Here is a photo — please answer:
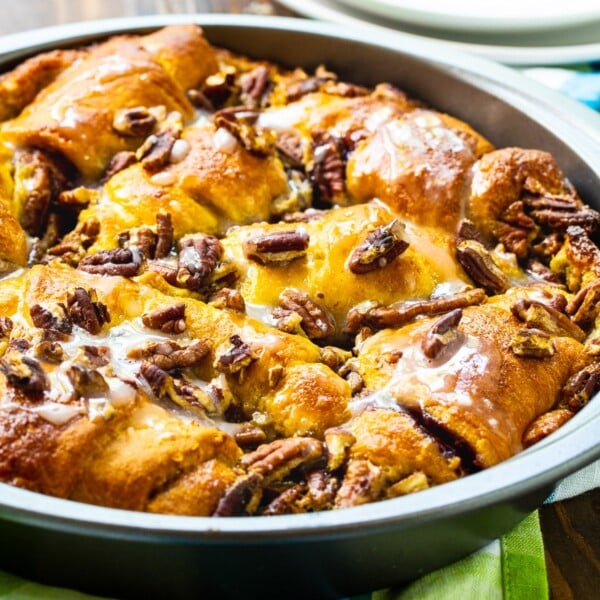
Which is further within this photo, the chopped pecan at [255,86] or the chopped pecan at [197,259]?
the chopped pecan at [255,86]

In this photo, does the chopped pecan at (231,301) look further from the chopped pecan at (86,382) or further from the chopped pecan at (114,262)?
the chopped pecan at (86,382)

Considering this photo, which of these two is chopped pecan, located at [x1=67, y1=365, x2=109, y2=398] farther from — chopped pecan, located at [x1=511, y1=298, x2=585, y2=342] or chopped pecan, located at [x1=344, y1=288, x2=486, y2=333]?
chopped pecan, located at [x1=511, y1=298, x2=585, y2=342]

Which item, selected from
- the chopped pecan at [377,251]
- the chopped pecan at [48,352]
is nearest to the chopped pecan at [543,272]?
the chopped pecan at [377,251]

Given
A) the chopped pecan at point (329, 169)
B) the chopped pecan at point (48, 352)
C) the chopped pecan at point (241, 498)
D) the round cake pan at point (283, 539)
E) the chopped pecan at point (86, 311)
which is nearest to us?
the round cake pan at point (283, 539)

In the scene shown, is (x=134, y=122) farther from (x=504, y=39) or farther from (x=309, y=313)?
(x=504, y=39)

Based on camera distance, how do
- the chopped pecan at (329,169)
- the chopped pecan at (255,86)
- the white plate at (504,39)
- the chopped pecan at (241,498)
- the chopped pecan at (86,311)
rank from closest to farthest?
the chopped pecan at (241,498) → the chopped pecan at (86,311) → the chopped pecan at (329,169) → the chopped pecan at (255,86) → the white plate at (504,39)

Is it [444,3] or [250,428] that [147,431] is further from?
[444,3]

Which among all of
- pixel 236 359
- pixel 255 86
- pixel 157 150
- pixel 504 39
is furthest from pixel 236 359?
pixel 504 39
